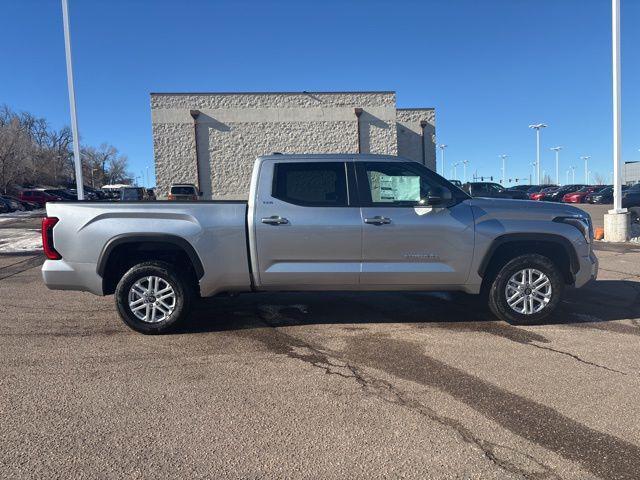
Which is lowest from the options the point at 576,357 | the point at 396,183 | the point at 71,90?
the point at 576,357

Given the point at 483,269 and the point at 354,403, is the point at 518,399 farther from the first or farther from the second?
the point at 483,269

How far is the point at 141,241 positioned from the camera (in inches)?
211

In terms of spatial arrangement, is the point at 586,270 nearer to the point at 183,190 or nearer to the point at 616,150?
the point at 616,150

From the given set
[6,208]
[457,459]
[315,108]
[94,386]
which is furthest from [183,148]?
[457,459]

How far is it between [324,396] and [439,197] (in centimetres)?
263

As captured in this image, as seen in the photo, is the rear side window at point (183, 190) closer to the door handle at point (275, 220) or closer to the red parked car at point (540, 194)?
the door handle at point (275, 220)

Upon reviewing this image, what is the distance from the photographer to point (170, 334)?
5.49 m

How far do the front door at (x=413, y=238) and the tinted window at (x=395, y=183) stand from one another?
0.04ft

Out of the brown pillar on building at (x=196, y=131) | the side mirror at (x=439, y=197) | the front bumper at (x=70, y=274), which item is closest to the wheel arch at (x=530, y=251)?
the side mirror at (x=439, y=197)

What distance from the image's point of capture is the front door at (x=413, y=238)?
17.9 ft

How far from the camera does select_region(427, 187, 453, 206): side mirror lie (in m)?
5.37

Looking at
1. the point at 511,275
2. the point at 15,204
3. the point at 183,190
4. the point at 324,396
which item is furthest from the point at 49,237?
→ the point at 15,204

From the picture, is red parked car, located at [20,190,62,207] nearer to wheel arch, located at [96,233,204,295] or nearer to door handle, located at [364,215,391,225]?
wheel arch, located at [96,233,204,295]

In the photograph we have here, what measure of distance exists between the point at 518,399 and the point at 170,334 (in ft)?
12.0
